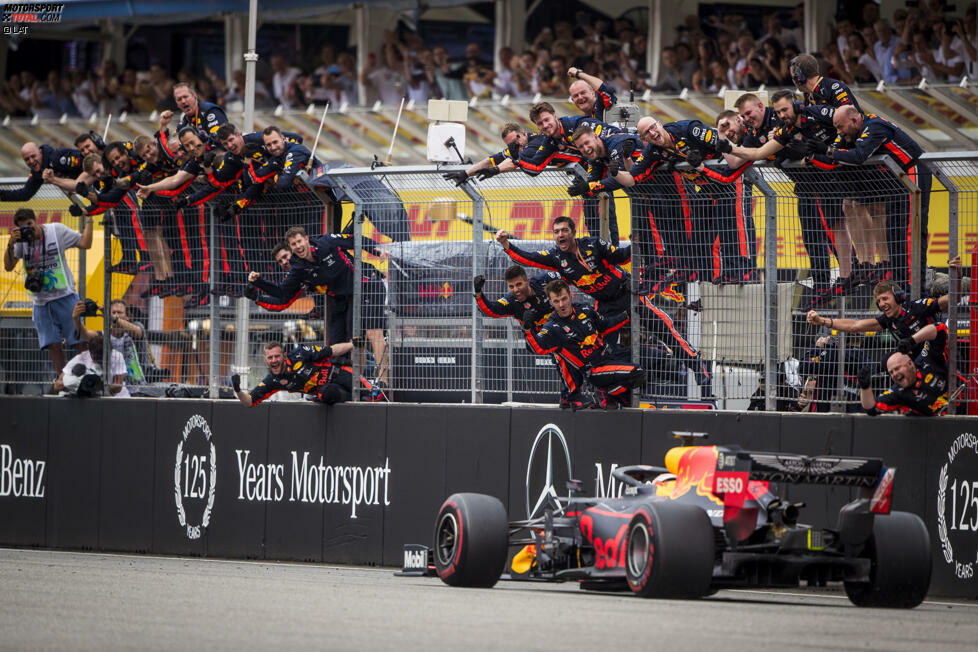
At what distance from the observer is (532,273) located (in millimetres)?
13086

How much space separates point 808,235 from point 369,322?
3989 mm

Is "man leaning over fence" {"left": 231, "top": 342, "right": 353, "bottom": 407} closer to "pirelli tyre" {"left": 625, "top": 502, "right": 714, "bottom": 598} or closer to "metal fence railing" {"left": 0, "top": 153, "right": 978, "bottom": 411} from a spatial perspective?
"metal fence railing" {"left": 0, "top": 153, "right": 978, "bottom": 411}

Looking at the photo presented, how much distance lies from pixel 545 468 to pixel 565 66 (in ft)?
33.9

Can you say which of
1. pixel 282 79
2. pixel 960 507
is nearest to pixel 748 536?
pixel 960 507

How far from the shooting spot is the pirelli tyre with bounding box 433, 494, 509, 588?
33.3 ft

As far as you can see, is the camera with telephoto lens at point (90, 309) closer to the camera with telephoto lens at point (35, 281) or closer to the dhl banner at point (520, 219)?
the dhl banner at point (520, 219)

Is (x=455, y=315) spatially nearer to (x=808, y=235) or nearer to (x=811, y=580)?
(x=808, y=235)

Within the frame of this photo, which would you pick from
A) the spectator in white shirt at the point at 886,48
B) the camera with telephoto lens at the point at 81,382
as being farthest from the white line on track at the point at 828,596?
the spectator in white shirt at the point at 886,48

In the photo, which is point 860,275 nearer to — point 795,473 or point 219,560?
point 795,473

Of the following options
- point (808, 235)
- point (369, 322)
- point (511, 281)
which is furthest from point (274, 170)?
point (808, 235)

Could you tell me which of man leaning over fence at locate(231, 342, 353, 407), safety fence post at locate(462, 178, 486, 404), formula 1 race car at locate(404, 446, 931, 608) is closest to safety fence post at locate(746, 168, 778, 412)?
safety fence post at locate(462, 178, 486, 404)

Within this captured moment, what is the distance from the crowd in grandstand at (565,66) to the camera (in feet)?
61.5

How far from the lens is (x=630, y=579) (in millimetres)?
9367

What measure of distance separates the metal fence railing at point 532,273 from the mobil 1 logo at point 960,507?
0.47 metres
